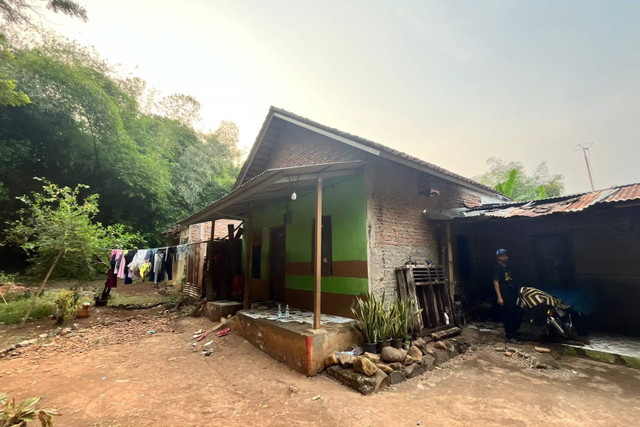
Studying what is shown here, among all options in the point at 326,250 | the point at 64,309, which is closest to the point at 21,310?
the point at 64,309

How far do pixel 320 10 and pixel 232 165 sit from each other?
20823 millimetres

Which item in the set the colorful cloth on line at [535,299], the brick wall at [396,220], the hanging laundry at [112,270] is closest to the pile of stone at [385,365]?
the brick wall at [396,220]

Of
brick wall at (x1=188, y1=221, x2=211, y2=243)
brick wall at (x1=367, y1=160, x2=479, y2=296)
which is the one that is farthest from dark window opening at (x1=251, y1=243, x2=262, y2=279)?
brick wall at (x1=188, y1=221, x2=211, y2=243)

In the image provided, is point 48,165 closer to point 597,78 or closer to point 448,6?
point 448,6

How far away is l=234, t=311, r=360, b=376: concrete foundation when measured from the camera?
4.20 m

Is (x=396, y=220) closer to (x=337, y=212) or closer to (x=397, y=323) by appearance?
(x=337, y=212)

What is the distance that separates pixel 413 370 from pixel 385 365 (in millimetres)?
525

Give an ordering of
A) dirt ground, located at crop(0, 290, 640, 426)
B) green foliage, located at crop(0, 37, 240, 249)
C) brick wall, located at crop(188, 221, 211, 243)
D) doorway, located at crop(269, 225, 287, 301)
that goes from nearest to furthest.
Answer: dirt ground, located at crop(0, 290, 640, 426)
doorway, located at crop(269, 225, 287, 301)
green foliage, located at crop(0, 37, 240, 249)
brick wall, located at crop(188, 221, 211, 243)

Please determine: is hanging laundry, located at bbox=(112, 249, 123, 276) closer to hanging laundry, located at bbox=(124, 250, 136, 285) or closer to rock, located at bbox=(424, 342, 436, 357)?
hanging laundry, located at bbox=(124, 250, 136, 285)

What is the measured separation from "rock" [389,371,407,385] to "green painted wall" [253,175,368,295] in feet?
5.26

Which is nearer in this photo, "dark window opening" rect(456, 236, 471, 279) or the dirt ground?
the dirt ground

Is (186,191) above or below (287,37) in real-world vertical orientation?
below

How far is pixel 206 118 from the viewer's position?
26.3 meters

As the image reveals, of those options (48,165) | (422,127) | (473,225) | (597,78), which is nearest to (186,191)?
(48,165)
